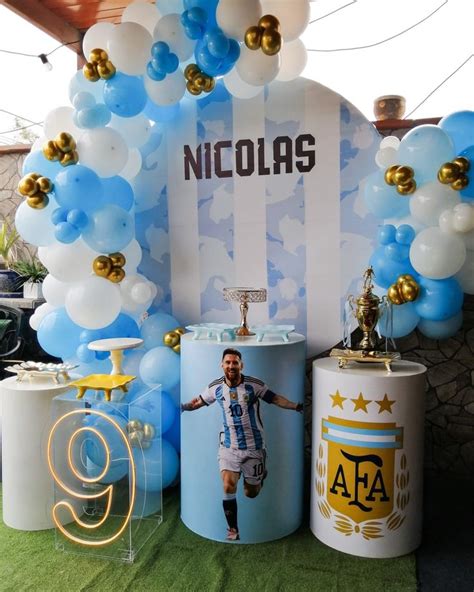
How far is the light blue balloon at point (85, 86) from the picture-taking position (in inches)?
94.1

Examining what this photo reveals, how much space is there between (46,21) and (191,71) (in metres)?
1.45

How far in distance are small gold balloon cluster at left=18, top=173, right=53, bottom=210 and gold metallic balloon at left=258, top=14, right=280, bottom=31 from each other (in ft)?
3.77

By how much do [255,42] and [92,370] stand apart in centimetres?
169

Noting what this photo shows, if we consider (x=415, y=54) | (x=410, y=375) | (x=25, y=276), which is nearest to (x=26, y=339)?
(x=25, y=276)

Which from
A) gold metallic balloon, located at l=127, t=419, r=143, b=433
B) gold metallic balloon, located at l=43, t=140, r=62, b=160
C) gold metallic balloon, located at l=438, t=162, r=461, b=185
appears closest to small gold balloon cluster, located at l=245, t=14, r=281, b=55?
gold metallic balloon, located at l=438, t=162, r=461, b=185

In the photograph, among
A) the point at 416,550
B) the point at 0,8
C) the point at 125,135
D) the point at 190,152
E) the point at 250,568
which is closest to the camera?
the point at 250,568

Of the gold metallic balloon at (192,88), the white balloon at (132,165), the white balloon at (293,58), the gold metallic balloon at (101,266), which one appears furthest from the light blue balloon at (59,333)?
the white balloon at (293,58)

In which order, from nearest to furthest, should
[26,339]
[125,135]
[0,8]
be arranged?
[125,135]
[0,8]
[26,339]

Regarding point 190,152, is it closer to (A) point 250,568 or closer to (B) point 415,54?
(B) point 415,54

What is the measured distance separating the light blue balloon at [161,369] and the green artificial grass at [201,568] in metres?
0.66

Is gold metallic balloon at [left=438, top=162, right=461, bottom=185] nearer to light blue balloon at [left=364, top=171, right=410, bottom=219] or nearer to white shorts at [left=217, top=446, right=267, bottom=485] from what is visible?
light blue balloon at [left=364, top=171, right=410, bottom=219]

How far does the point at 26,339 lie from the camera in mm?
3561

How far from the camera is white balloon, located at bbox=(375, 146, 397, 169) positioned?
2.23 meters

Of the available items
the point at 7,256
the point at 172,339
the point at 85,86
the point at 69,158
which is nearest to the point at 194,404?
the point at 172,339
